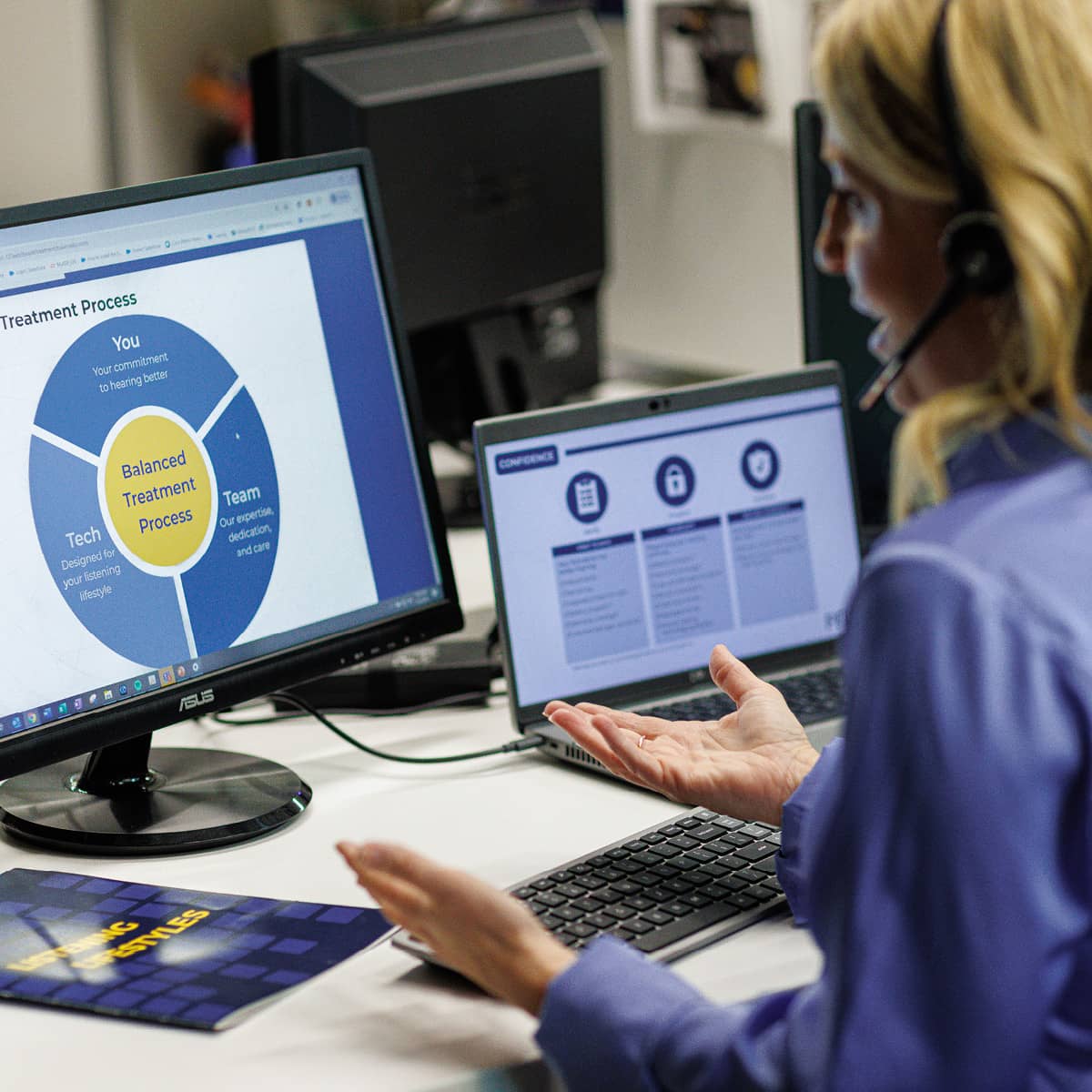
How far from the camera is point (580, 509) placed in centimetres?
118

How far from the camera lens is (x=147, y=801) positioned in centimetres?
105

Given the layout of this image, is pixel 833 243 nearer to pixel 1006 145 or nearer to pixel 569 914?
pixel 1006 145

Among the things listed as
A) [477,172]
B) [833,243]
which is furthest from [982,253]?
[477,172]

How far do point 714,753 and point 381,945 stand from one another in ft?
0.82

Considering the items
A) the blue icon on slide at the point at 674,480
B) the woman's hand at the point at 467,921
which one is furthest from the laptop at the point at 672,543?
the woman's hand at the point at 467,921

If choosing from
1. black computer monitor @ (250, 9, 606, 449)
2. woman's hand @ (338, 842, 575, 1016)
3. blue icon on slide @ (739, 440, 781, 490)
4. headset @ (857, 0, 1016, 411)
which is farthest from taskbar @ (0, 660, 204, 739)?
black computer monitor @ (250, 9, 606, 449)

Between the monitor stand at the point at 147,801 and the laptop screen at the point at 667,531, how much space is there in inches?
7.9

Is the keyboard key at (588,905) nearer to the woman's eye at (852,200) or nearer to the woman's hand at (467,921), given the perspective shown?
the woman's hand at (467,921)

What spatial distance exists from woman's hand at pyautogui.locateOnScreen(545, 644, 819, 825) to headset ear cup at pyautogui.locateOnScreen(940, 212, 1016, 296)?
1.33ft

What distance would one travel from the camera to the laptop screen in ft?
3.80

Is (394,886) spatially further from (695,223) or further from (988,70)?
(695,223)

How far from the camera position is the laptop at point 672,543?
1155 millimetres

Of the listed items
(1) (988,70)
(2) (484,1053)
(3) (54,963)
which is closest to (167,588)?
(3) (54,963)

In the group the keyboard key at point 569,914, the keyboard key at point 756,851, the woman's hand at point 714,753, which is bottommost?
the keyboard key at point 756,851
